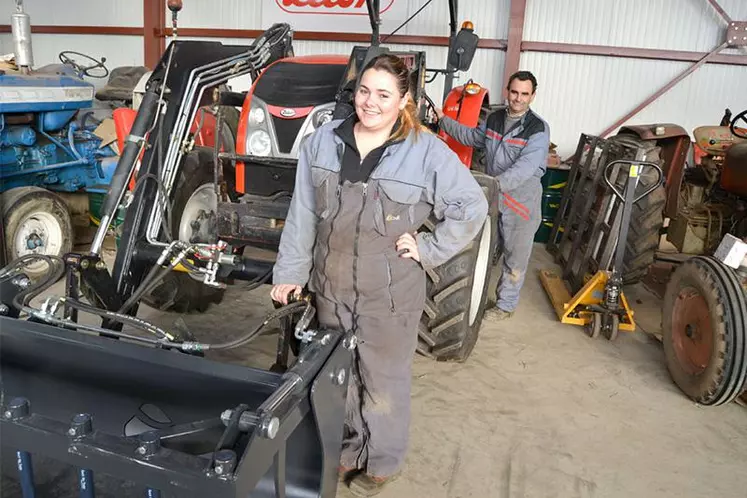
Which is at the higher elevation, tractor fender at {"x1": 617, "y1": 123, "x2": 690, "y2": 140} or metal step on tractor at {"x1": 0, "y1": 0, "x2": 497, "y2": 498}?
tractor fender at {"x1": 617, "y1": 123, "x2": 690, "y2": 140}

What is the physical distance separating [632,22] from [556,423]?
624 centimetres

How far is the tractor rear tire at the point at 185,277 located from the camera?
10.3 feet

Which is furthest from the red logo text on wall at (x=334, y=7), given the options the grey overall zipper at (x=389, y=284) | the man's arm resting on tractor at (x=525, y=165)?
the grey overall zipper at (x=389, y=284)

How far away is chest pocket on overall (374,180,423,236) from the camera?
188 centimetres

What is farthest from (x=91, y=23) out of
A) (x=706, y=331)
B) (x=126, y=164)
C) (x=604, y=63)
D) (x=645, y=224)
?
(x=706, y=331)

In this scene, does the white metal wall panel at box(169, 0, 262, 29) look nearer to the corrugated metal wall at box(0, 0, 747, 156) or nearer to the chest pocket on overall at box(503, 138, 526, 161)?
the corrugated metal wall at box(0, 0, 747, 156)

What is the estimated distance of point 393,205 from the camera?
1.90 metres

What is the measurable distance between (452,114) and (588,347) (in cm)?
176

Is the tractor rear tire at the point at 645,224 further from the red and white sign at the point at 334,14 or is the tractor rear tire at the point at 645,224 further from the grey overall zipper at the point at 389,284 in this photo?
the red and white sign at the point at 334,14

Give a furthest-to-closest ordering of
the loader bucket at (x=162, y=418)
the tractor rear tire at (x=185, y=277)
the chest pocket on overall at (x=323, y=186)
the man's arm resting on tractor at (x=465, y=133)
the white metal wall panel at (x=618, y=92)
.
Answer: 1. the white metal wall panel at (x=618, y=92)
2. the man's arm resting on tractor at (x=465, y=133)
3. the tractor rear tire at (x=185, y=277)
4. the chest pocket on overall at (x=323, y=186)
5. the loader bucket at (x=162, y=418)

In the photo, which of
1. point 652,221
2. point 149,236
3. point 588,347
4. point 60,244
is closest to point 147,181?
point 149,236

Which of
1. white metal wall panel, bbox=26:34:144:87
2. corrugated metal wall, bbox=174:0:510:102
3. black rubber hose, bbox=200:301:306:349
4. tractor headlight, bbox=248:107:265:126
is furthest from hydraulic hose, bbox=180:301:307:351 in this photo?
white metal wall panel, bbox=26:34:144:87

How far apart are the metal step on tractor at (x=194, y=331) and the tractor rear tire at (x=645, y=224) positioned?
4.77ft

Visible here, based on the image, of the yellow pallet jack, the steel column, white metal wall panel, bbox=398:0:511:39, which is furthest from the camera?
white metal wall panel, bbox=398:0:511:39
